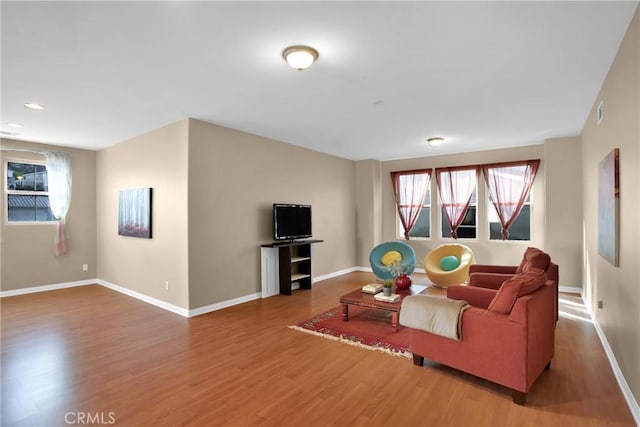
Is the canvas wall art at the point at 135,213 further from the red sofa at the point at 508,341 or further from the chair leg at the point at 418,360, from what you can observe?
the red sofa at the point at 508,341

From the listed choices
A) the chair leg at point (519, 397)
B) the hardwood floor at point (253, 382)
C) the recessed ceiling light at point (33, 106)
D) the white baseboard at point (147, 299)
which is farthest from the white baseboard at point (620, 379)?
the recessed ceiling light at point (33, 106)

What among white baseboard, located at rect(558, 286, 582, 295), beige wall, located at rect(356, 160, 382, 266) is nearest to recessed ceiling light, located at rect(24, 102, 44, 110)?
beige wall, located at rect(356, 160, 382, 266)

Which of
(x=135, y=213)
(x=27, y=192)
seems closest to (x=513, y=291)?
(x=135, y=213)

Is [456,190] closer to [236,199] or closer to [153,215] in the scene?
[236,199]

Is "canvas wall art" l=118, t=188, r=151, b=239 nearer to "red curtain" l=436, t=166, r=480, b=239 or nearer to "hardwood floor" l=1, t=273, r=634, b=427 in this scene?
"hardwood floor" l=1, t=273, r=634, b=427

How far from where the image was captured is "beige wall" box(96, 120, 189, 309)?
4.58 metres

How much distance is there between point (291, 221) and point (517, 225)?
4519 mm

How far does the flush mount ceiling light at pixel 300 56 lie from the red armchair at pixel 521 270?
2.96 m

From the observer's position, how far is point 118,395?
8.40 feet

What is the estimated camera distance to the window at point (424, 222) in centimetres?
755

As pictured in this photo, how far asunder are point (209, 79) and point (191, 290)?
9.07 ft

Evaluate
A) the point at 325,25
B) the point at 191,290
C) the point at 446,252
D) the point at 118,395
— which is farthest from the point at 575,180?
the point at 118,395

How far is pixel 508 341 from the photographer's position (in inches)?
93.8

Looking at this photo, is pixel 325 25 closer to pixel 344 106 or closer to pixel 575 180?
pixel 344 106
